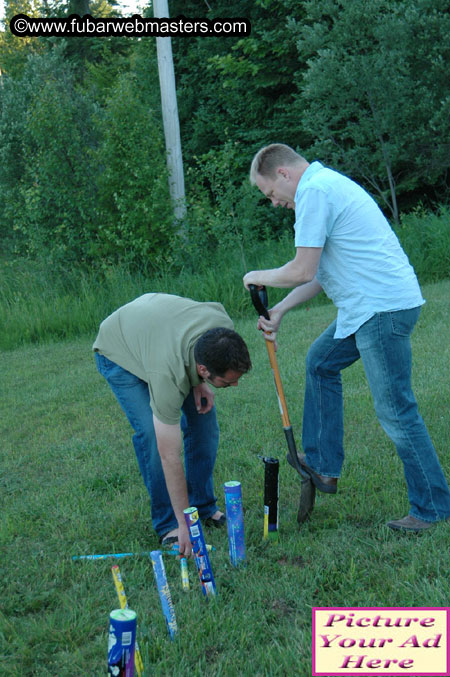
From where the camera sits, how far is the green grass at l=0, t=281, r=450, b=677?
2.92 metres

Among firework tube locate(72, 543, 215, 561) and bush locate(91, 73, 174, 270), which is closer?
firework tube locate(72, 543, 215, 561)

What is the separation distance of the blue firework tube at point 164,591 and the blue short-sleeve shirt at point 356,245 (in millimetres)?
1410

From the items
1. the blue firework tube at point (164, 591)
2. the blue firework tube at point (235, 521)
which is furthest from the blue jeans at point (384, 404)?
the blue firework tube at point (164, 591)

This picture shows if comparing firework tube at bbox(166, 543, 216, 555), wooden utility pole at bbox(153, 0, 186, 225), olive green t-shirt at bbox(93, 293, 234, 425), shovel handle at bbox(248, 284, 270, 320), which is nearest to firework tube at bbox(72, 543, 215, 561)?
firework tube at bbox(166, 543, 216, 555)

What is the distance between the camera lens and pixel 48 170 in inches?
471

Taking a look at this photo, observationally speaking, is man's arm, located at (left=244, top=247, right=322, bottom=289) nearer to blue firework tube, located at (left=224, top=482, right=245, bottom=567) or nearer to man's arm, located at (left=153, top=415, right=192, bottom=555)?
man's arm, located at (left=153, top=415, right=192, bottom=555)

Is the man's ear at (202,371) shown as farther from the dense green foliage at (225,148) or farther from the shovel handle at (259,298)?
the dense green foliage at (225,148)

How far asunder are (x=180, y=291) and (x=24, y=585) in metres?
7.61

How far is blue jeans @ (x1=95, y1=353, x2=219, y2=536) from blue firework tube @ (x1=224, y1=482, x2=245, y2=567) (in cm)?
57

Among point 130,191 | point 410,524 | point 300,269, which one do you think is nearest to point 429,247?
point 130,191

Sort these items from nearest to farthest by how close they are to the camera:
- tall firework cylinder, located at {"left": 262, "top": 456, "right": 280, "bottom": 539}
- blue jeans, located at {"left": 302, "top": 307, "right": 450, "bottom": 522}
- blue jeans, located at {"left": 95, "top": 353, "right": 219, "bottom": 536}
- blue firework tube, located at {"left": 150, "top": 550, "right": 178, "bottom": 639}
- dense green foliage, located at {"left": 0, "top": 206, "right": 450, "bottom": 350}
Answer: blue firework tube, located at {"left": 150, "top": 550, "right": 178, "bottom": 639}, blue jeans, located at {"left": 302, "top": 307, "right": 450, "bottom": 522}, tall firework cylinder, located at {"left": 262, "top": 456, "right": 280, "bottom": 539}, blue jeans, located at {"left": 95, "top": 353, "right": 219, "bottom": 536}, dense green foliage, located at {"left": 0, "top": 206, "right": 450, "bottom": 350}

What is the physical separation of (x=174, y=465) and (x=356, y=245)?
53.2 inches

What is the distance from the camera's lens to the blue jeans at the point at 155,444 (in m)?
3.78

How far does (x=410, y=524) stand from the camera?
3.61 meters
